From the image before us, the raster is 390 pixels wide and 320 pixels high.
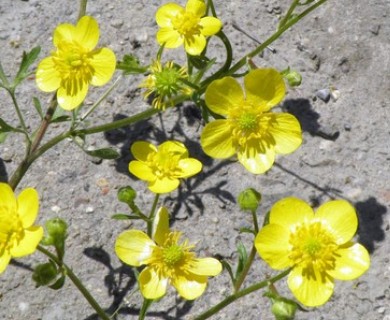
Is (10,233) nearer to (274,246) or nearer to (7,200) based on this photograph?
(7,200)

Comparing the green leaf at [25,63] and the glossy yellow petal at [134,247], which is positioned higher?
the green leaf at [25,63]

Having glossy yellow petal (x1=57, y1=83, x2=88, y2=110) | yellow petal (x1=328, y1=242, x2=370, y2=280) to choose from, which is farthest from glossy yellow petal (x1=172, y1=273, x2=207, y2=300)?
glossy yellow petal (x1=57, y1=83, x2=88, y2=110)

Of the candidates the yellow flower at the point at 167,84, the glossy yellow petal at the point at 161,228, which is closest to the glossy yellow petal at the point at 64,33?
the yellow flower at the point at 167,84

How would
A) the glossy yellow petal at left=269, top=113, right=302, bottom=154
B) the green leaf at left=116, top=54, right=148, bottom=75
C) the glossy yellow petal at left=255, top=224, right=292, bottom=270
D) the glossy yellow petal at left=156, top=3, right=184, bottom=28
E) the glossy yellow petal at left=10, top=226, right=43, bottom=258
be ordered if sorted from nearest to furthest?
1. the glossy yellow petal at left=10, top=226, right=43, bottom=258
2. the glossy yellow petal at left=255, top=224, right=292, bottom=270
3. the glossy yellow petal at left=269, top=113, right=302, bottom=154
4. the green leaf at left=116, top=54, right=148, bottom=75
5. the glossy yellow petal at left=156, top=3, right=184, bottom=28

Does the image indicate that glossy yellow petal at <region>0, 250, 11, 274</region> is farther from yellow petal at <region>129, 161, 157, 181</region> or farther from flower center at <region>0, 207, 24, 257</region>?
yellow petal at <region>129, 161, 157, 181</region>

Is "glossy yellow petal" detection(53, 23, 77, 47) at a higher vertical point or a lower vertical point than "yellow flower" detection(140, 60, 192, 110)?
higher

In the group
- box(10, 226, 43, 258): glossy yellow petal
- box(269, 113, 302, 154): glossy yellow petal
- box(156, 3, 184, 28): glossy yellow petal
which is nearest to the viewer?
box(10, 226, 43, 258): glossy yellow petal

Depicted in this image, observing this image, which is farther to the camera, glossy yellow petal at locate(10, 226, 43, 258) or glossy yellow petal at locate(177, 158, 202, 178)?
glossy yellow petal at locate(177, 158, 202, 178)

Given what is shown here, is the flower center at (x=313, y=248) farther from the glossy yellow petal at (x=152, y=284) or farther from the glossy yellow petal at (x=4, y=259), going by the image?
the glossy yellow petal at (x=4, y=259)
